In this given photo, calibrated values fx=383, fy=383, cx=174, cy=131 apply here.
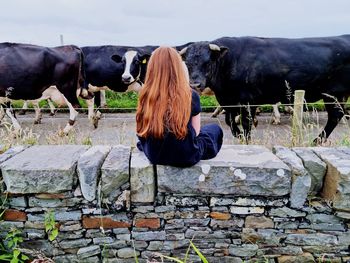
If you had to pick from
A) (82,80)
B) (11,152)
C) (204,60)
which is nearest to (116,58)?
(82,80)

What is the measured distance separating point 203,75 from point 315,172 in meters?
3.41

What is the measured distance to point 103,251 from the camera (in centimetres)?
293

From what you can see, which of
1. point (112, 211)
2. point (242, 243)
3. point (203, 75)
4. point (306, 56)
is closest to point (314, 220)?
point (242, 243)

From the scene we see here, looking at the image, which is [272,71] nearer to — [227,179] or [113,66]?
[227,179]

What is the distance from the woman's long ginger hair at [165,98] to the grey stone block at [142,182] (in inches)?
9.0

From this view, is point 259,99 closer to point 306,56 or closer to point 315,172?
point 306,56

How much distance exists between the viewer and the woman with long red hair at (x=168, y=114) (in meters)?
2.65

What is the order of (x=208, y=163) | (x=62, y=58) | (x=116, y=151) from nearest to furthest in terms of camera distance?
(x=208, y=163)
(x=116, y=151)
(x=62, y=58)

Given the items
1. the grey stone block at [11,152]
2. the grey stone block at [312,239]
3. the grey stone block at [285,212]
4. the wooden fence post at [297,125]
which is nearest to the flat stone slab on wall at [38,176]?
the grey stone block at [11,152]

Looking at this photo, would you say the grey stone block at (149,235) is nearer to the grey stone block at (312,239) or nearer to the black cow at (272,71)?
the grey stone block at (312,239)

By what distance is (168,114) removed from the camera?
2.64 metres

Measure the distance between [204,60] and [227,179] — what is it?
3.59 m

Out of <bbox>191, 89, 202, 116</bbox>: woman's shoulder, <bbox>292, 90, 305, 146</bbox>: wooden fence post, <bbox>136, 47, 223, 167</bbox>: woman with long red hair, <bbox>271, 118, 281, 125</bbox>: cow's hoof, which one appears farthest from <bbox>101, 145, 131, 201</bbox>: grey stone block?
<bbox>271, 118, 281, 125</bbox>: cow's hoof

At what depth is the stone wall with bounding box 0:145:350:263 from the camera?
2.76 m
